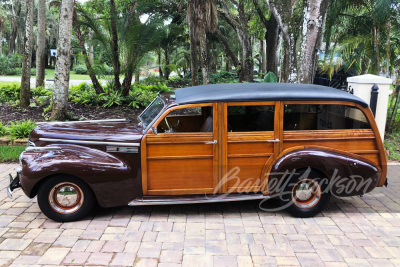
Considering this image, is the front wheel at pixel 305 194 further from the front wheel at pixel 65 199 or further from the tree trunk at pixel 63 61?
the tree trunk at pixel 63 61

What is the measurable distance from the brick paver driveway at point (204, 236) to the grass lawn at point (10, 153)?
1943mm

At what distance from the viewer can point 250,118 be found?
4.69 m

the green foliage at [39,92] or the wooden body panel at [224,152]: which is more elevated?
the green foliage at [39,92]

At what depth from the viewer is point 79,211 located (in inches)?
171

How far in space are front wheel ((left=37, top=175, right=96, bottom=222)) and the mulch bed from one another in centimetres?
492

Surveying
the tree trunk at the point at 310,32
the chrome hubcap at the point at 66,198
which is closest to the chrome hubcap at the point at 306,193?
the chrome hubcap at the point at 66,198

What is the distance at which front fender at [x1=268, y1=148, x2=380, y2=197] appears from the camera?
14.4 ft

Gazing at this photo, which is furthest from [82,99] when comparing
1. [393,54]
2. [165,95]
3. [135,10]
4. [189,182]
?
[393,54]

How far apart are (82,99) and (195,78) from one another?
139 inches

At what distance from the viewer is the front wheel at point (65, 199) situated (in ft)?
13.9

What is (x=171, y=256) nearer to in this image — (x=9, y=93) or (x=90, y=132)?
(x=90, y=132)

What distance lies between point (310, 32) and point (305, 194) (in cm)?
463

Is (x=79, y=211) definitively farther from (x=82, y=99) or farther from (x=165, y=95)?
(x=82, y=99)

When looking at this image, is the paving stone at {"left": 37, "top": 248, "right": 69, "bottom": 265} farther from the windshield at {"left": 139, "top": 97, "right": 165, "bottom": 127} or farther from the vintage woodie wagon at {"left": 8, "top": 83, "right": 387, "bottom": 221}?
the windshield at {"left": 139, "top": 97, "right": 165, "bottom": 127}
